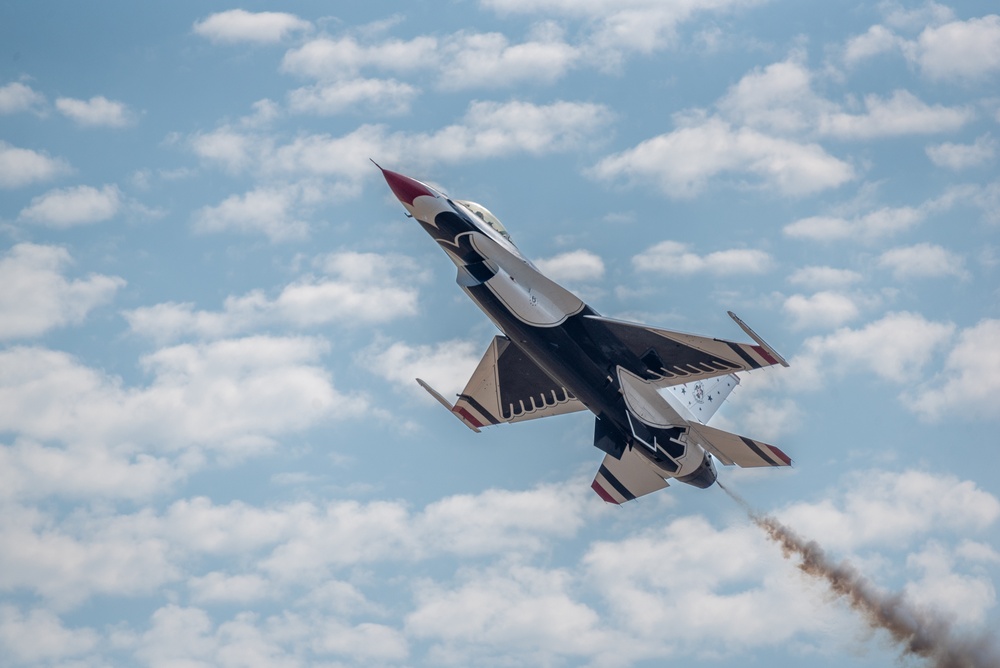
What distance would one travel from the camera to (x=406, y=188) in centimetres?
5662

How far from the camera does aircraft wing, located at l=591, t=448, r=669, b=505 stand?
200 ft

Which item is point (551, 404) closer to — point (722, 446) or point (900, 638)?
point (722, 446)

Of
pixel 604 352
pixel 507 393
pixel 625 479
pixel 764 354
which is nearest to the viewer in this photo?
pixel 764 354

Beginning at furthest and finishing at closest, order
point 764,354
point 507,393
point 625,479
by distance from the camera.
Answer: point 507,393, point 625,479, point 764,354

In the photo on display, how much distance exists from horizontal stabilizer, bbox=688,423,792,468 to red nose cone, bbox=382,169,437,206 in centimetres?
1303

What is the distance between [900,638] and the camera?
205 ft

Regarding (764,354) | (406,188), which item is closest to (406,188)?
(406,188)

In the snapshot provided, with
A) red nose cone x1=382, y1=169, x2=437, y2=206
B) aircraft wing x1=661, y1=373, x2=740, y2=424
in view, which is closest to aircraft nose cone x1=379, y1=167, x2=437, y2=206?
red nose cone x1=382, y1=169, x2=437, y2=206

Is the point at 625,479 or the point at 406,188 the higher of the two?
the point at 406,188

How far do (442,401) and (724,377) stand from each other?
11.2 meters

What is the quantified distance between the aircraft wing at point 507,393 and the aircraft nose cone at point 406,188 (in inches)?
332

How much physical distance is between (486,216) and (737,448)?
1249 centimetres

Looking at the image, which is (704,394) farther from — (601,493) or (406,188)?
(406,188)

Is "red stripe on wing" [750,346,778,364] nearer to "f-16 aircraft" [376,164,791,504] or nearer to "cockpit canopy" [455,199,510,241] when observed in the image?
"f-16 aircraft" [376,164,791,504]
